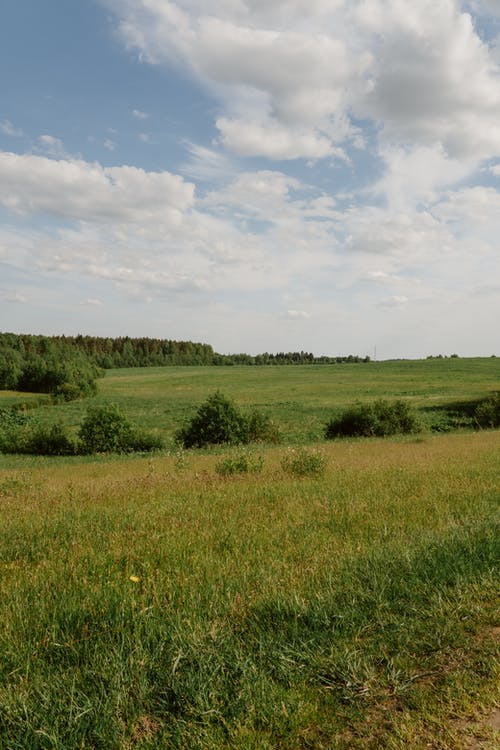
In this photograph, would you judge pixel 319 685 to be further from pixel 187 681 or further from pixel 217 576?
pixel 217 576

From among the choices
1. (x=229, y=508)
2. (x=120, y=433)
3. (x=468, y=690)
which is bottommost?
(x=120, y=433)

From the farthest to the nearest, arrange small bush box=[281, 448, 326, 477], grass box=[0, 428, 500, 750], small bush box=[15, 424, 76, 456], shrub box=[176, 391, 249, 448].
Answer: small bush box=[15, 424, 76, 456]
shrub box=[176, 391, 249, 448]
small bush box=[281, 448, 326, 477]
grass box=[0, 428, 500, 750]

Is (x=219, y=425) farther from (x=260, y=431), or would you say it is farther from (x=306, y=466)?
(x=306, y=466)

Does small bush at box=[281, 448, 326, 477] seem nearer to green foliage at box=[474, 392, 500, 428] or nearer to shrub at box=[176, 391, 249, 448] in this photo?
shrub at box=[176, 391, 249, 448]

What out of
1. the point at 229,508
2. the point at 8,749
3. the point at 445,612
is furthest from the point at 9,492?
the point at 445,612

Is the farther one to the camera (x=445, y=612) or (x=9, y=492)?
(x=9, y=492)

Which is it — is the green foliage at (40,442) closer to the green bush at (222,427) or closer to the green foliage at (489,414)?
the green bush at (222,427)

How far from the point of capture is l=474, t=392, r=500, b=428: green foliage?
37.3m

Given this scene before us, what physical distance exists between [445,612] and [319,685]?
1.50m

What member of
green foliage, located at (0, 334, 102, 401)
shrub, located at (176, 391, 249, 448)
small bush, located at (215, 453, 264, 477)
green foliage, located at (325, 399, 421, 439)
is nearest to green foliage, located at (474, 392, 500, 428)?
green foliage, located at (325, 399, 421, 439)

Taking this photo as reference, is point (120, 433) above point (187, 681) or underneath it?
underneath

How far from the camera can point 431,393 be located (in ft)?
211

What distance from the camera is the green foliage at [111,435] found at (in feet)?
100

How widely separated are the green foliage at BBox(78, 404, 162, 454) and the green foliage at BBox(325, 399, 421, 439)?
1409cm
